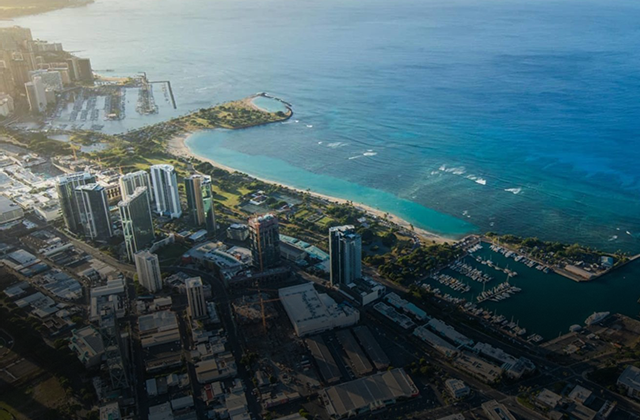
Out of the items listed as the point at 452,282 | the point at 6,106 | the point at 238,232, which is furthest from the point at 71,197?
the point at 6,106

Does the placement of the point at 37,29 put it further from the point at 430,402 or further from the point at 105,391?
the point at 430,402

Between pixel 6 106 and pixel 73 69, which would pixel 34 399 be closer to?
pixel 6 106

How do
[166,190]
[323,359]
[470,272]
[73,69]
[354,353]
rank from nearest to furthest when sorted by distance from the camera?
[323,359], [354,353], [470,272], [166,190], [73,69]

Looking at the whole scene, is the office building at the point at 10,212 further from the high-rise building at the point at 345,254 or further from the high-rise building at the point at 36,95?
the high-rise building at the point at 36,95

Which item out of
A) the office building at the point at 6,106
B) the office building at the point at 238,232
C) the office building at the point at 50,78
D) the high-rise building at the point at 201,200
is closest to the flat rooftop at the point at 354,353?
the office building at the point at 238,232

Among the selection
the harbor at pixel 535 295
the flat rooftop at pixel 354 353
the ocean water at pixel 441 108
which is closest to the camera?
the flat rooftop at pixel 354 353

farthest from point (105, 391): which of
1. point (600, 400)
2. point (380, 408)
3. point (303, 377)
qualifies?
point (600, 400)
